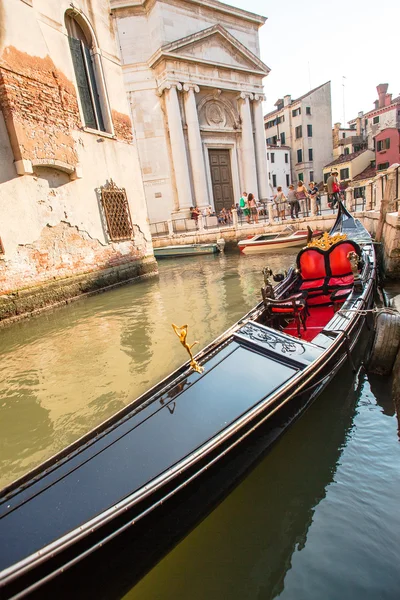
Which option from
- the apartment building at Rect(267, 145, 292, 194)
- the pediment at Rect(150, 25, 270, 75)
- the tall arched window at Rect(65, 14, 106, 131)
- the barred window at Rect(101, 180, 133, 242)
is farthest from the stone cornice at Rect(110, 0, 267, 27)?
the barred window at Rect(101, 180, 133, 242)

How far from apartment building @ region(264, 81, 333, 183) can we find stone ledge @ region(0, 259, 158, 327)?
68.9 feet

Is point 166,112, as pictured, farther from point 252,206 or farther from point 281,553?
point 281,553

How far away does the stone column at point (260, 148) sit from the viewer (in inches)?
650

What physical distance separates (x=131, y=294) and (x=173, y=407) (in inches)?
221

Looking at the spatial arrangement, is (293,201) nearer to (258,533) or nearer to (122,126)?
(122,126)

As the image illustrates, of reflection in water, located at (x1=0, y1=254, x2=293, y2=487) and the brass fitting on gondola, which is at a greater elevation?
the brass fitting on gondola

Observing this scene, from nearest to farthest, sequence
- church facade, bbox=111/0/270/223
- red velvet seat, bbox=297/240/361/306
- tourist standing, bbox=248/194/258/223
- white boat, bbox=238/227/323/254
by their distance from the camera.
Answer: red velvet seat, bbox=297/240/361/306, white boat, bbox=238/227/323/254, tourist standing, bbox=248/194/258/223, church facade, bbox=111/0/270/223

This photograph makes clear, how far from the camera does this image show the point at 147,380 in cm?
332

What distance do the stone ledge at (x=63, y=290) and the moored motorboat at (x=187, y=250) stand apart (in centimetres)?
359

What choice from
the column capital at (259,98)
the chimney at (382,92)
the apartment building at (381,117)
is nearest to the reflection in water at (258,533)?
the column capital at (259,98)

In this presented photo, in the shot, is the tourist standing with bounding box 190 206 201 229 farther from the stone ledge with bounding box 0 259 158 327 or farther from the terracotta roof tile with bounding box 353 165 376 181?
the terracotta roof tile with bounding box 353 165 376 181

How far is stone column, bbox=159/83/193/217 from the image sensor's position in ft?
45.6

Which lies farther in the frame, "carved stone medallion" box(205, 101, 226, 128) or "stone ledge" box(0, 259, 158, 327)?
"carved stone medallion" box(205, 101, 226, 128)

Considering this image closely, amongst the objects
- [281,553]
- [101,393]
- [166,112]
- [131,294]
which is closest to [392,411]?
[281,553]
